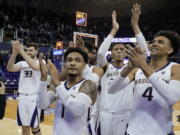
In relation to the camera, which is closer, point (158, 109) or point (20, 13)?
point (158, 109)

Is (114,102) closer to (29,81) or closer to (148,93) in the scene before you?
(148,93)

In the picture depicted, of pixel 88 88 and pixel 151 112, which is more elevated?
pixel 88 88

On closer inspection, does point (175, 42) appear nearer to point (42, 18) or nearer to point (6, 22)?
point (6, 22)

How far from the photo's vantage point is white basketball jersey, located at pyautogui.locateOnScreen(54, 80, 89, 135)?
340 centimetres

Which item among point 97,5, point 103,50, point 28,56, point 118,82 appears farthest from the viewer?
point 97,5

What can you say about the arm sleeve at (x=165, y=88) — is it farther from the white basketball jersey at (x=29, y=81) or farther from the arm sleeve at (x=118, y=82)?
A: the white basketball jersey at (x=29, y=81)

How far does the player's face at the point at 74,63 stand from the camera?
11.3 feet

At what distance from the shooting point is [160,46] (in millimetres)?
3400

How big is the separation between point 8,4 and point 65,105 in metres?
29.6

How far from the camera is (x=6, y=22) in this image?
88.5 ft

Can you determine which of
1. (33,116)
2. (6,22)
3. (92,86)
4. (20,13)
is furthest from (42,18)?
(92,86)

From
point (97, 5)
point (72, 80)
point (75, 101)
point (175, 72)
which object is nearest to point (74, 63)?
point (72, 80)

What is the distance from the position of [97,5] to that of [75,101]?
32.5 m

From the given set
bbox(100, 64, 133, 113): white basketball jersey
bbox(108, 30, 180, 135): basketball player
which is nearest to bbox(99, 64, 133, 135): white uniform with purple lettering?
bbox(100, 64, 133, 113): white basketball jersey
